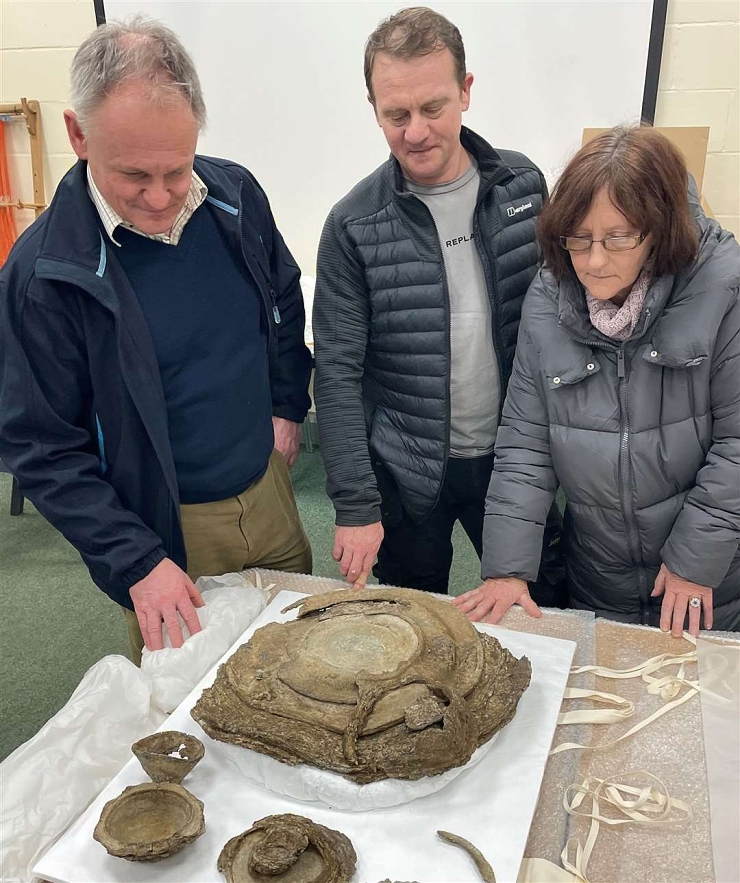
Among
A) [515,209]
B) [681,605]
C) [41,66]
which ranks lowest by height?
[681,605]

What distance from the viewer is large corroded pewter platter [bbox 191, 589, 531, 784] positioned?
955mm

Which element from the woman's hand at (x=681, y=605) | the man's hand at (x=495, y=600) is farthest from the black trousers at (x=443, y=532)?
the woman's hand at (x=681, y=605)

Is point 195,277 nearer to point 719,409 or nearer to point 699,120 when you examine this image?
point 719,409

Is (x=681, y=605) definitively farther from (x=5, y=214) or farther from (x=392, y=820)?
(x=5, y=214)

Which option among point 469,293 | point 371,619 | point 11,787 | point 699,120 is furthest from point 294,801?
point 699,120

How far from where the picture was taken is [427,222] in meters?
1.52

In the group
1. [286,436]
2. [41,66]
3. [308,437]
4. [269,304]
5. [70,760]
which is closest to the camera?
[70,760]

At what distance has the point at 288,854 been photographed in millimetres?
856

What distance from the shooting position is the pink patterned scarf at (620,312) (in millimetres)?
1270

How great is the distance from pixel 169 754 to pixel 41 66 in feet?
11.4

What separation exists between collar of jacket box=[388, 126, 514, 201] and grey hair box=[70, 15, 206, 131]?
43 cm

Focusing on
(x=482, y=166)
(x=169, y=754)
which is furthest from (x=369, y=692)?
(x=482, y=166)

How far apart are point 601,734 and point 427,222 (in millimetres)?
948

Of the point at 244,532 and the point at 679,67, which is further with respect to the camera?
the point at 679,67
